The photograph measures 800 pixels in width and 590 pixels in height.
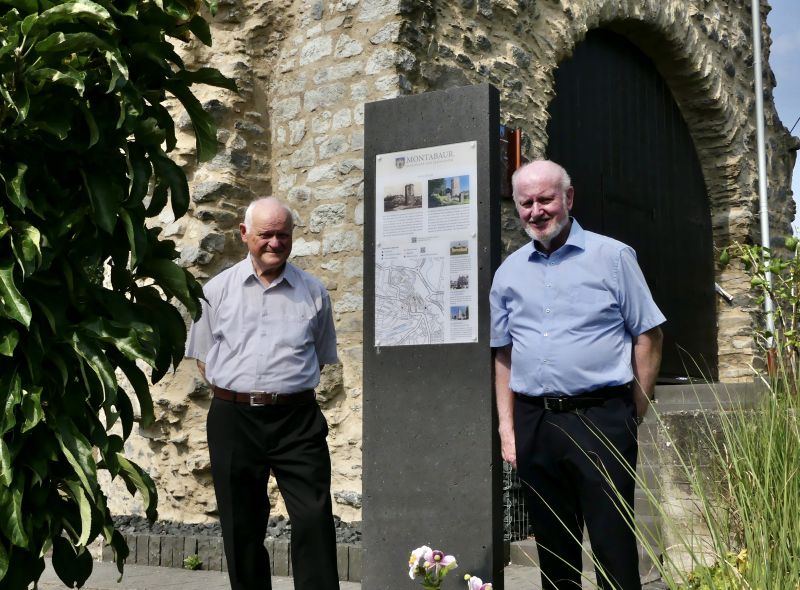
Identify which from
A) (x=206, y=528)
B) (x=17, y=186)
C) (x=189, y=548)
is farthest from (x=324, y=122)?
(x=17, y=186)

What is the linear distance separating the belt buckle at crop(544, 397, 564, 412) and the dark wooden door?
4561mm

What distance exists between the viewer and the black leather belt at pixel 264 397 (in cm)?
397

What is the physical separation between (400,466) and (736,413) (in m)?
1.29

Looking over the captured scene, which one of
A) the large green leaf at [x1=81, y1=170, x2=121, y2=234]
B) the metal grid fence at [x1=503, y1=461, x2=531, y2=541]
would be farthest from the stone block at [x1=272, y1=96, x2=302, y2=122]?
the large green leaf at [x1=81, y1=170, x2=121, y2=234]

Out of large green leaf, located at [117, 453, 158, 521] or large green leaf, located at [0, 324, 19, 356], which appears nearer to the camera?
large green leaf, located at [0, 324, 19, 356]

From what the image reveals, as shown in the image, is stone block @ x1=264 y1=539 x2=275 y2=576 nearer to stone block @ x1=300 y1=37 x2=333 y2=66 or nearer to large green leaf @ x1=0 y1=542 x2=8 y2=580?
stone block @ x1=300 y1=37 x2=333 y2=66

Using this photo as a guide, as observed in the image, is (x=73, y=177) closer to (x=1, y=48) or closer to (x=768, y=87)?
(x=1, y=48)

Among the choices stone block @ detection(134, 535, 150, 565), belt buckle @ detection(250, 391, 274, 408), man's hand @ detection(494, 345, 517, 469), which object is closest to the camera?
man's hand @ detection(494, 345, 517, 469)

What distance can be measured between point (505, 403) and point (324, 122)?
359cm

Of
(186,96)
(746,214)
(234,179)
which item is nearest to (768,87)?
(746,214)

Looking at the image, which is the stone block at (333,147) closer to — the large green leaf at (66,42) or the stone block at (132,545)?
the stone block at (132,545)

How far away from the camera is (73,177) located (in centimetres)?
256

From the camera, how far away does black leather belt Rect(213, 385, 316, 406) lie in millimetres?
3967

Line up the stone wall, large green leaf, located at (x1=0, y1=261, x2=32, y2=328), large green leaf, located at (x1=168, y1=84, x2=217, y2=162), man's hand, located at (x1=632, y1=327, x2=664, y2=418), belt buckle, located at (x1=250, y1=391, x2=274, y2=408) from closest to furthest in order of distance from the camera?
large green leaf, located at (x1=0, y1=261, x2=32, y2=328) → large green leaf, located at (x1=168, y1=84, x2=217, y2=162) → man's hand, located at (x1=632, y1=327, x2=664, y2=418) → belt buckle, located at (x1=250, y1=391, x2=274, y2=408) → the stone wall
